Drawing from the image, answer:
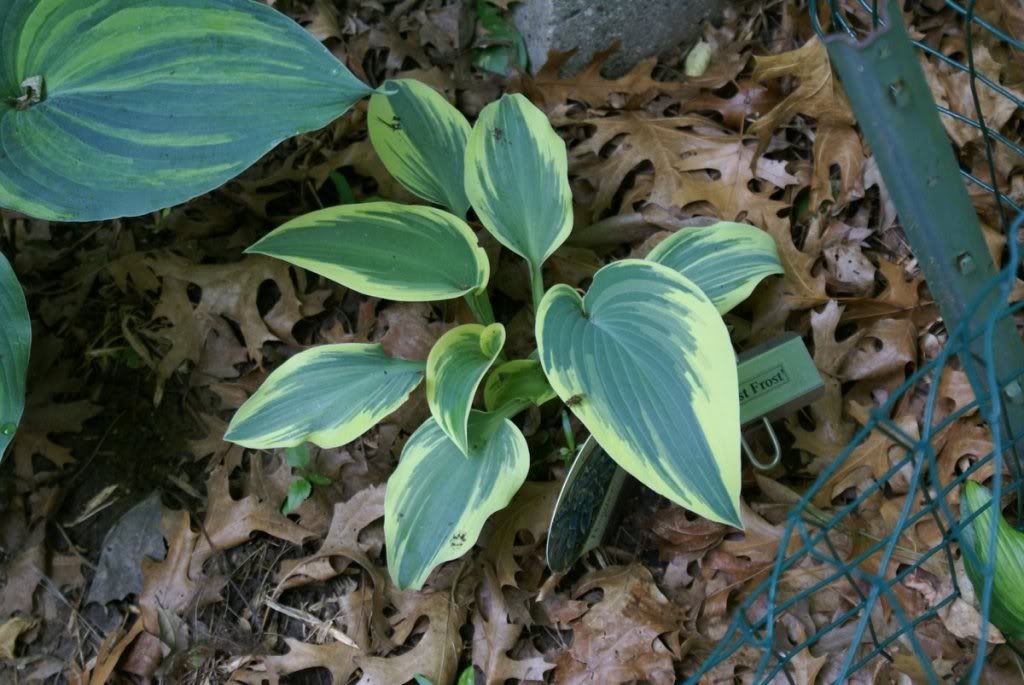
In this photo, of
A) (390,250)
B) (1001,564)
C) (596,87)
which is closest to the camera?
(1001,564)

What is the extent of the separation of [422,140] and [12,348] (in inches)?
29.3

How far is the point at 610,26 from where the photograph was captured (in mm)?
1620

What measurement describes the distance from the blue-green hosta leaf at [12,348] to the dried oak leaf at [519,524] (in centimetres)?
78

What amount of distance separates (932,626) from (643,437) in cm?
59

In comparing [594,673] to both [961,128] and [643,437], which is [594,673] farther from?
[961,128]

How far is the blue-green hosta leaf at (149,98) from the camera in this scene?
3.66 ft

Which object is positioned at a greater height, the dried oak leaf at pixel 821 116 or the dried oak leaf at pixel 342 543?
the dried oak leaf at pixel 821 116

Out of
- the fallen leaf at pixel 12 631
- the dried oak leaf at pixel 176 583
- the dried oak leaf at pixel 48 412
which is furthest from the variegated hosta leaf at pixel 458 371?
the fallen leaf at pixel 12 631

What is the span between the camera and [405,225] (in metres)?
1.32

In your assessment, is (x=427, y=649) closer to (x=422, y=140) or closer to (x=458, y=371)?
(x=458, y=371)

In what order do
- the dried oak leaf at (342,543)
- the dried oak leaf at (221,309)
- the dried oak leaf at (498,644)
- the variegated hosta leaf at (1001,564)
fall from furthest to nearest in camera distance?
1. the dried oak leaf at (221,309)
2. the dried oak leaf at (342,543)
3. the dried oak leaf at (498,644)
4. the variegated hosta leaf at (1001,564)

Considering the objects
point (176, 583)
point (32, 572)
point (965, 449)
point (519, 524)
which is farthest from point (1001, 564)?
point (32, 572)

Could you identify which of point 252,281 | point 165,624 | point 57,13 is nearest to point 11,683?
point 165,624

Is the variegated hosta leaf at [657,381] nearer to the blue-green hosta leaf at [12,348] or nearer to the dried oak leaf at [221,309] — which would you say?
the dried oak leaf at [221,309]
